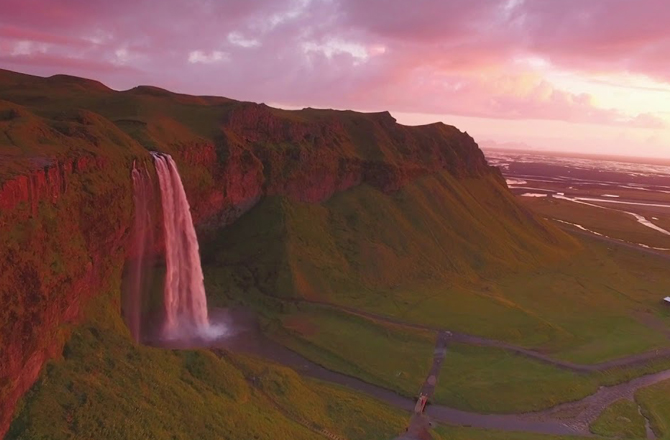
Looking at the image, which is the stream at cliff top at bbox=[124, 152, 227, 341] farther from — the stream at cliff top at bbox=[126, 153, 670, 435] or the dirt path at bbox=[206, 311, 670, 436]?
the dirt path at bbox=[206, 311, 670, 436]

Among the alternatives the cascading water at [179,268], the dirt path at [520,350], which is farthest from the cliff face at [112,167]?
the dirt path at [520,350]

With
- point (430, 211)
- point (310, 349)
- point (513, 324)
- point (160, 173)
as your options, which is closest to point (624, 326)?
point (513, 324)

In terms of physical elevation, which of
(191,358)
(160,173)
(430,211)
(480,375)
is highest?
(160,173)

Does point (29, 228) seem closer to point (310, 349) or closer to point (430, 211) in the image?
point (310, 349)

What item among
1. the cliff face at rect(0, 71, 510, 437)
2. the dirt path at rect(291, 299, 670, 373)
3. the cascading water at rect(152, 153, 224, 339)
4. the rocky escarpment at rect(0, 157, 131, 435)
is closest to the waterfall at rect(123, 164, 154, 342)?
the cliff face at rect(0, 71, 510, 437)

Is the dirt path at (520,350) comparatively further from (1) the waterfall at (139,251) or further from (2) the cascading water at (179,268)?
(1) the waterfall at (139,251)

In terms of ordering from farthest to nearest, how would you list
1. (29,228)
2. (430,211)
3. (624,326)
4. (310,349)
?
(430,211) → (624,326) → (310,349) → (29,228)

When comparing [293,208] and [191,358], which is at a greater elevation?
[293,208]
